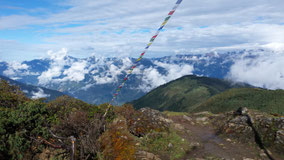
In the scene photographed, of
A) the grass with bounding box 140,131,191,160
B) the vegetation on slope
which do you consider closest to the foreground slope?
the grass with bounding box 140,131,191,160

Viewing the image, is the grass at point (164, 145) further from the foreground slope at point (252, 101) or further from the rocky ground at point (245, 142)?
the foreground slope at point (252, 101)

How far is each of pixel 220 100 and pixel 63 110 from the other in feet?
557

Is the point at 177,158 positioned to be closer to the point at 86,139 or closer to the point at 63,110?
the point at 86,139

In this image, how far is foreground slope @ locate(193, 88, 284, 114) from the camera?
354 ft

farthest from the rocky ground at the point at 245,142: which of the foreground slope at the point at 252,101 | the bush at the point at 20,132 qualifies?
the foreground slope at the point at 252,101

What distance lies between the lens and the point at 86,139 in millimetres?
8031

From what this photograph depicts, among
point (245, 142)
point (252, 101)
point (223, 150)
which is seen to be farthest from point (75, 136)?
point (252, 101)

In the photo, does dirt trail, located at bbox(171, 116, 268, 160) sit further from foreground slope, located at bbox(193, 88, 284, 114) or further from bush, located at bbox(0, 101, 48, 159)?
foreground slope, located at bbox(193, 88, 284, 114)

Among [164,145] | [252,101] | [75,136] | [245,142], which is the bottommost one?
[252,101]

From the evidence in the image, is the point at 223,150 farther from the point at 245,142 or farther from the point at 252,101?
the point at 252,101

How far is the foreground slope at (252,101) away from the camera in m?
108

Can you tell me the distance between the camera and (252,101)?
440 ft

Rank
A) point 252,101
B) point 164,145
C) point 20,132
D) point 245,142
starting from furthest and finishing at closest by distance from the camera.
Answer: point 252,101
point 245,142
point 164,145
point 20,132

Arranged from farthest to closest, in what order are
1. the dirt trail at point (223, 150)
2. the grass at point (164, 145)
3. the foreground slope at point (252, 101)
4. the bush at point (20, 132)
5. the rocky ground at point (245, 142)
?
the foreground slope at point (252, 101)
the rocky ground at point (245, 142)
the dirt trail at point (223, 150)
the grass at point (164, 145)
the bush at point (20, 132)
